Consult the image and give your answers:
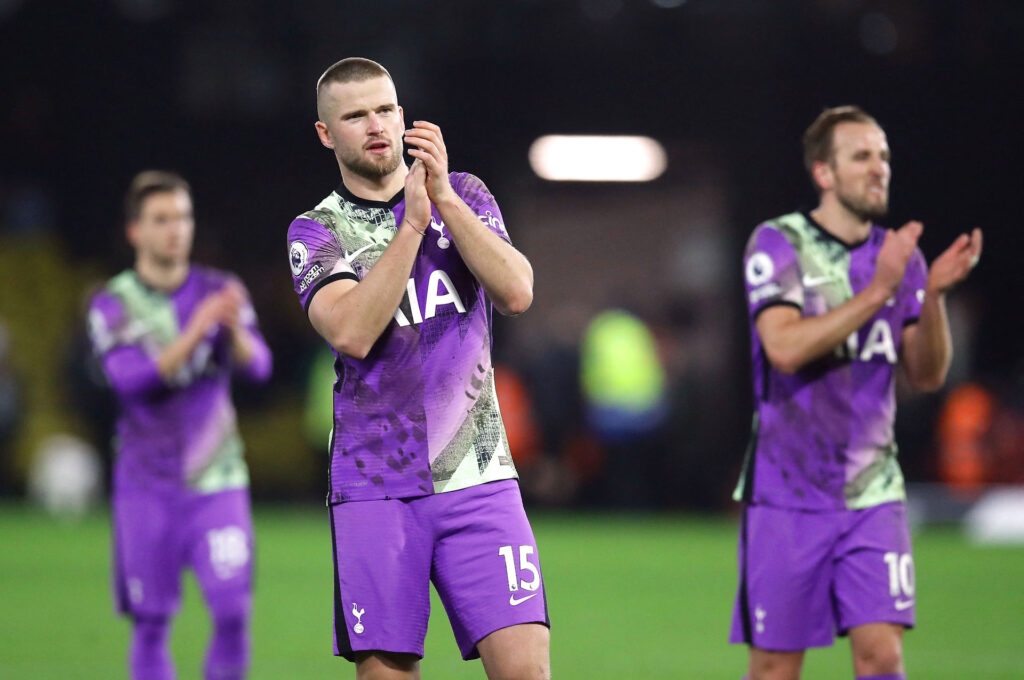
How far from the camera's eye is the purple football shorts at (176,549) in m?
6.58

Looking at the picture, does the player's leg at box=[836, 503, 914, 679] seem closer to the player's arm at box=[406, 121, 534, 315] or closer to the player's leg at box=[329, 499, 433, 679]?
the player's leg at box=[329, 499, 433, 679]

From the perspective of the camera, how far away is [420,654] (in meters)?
4.27

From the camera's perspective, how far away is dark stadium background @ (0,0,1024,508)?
59.3 feet

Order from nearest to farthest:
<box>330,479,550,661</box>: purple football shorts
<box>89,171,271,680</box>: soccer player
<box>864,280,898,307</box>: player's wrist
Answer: <box>330,479,550,661</box>: purple football shorts, <box>864,280,898,307</box>: player's wrist, <box>89,171,271,680</box>: soccer player

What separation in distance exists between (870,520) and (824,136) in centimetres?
145

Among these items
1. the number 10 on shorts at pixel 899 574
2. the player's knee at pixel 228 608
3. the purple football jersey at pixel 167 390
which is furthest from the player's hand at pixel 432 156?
the player's knee at pixel 228 608

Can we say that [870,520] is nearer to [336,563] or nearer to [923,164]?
[336,563]

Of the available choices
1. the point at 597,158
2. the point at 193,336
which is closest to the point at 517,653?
the point at 193,336

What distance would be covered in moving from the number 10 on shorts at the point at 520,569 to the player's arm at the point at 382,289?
726mm

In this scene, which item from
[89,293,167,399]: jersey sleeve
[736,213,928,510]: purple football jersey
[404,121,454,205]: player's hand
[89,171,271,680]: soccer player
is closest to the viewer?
[404,121,454,205]: player's hand

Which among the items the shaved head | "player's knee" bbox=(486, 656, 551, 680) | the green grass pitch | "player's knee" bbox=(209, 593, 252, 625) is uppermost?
the shaved head

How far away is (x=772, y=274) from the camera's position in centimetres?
534

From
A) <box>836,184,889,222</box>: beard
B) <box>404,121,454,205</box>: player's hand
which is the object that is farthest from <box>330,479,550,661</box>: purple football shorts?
<box>836,184,889,222</box>: beard

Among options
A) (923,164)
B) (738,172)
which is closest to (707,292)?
(738,172)
